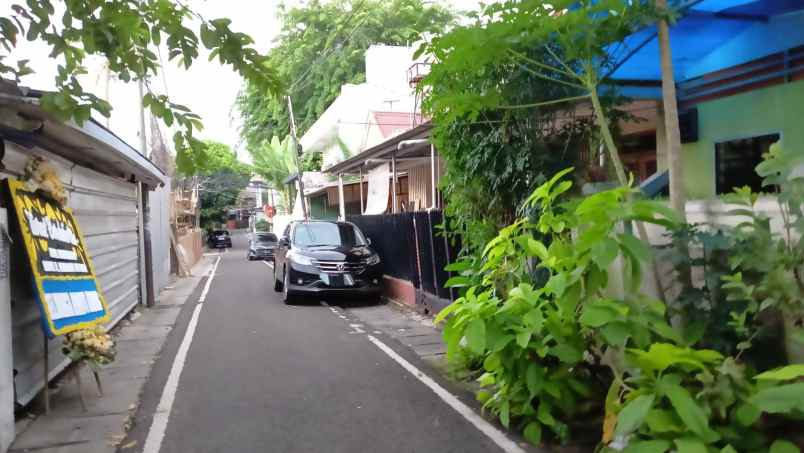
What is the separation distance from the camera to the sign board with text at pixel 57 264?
5527 mm

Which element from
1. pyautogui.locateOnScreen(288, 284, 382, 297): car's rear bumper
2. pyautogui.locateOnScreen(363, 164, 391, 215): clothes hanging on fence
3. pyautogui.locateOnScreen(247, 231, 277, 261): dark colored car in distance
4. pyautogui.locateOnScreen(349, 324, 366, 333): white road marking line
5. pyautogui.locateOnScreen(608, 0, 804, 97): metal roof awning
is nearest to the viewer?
pyautogui.locateOnScreen(608, 0, 804, 97): metal roof awning

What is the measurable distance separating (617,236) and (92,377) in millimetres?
6270

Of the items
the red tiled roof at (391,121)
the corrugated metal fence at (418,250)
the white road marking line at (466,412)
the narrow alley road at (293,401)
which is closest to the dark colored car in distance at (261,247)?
the red tiled roof at (391,121)

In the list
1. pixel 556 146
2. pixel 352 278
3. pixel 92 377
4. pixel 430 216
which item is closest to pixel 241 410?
pixel 92 377

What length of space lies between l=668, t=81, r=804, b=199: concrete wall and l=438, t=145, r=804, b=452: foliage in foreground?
225 centimetres

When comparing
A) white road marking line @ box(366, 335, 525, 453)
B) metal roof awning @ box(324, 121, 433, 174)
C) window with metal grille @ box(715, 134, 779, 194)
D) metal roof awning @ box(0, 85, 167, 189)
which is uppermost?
metal roof awning @ box(324, 121, 433, 174)

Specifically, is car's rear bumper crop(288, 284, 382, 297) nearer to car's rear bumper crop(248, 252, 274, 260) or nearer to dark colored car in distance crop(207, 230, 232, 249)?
car's rear bumper crop(248, 252, 274, 260)

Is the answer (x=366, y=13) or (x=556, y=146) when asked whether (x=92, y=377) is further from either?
(x=366, y=13)

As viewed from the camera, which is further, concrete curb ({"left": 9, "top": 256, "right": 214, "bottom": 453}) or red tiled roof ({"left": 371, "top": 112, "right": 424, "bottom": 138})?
red tiled roof ({"left": 371, "top": 112, "right": 424, "bottom": 138})

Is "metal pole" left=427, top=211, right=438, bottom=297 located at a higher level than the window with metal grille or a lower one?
lower

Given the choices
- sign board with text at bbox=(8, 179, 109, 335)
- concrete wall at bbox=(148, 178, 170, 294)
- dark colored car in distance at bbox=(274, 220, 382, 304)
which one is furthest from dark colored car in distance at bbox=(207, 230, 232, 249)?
sign board with text at bbox=(8, 179, 109, 335)

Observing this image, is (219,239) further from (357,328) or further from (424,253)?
(357,328)

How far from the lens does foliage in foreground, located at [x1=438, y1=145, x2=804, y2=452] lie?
3.53 metres

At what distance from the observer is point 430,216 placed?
36.2 ft
